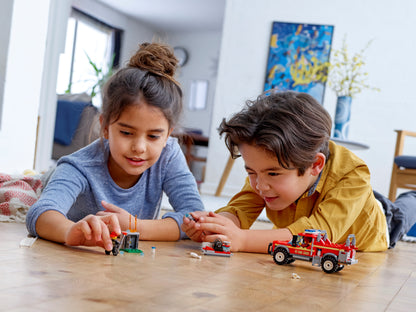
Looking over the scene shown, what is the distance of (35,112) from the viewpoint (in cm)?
A: 250

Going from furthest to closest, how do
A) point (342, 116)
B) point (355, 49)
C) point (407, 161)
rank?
point (355, 49) < point (342, 116) < point (407, 161)

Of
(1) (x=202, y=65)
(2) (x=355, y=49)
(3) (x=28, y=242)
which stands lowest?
(3) (x=28, y=242)

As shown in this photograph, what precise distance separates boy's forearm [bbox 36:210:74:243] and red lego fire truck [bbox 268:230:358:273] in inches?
18.6

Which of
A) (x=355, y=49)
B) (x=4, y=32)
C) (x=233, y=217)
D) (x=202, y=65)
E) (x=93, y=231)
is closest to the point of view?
(x=93, y=231)

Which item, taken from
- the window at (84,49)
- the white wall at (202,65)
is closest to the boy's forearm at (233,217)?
the window at (84,49)

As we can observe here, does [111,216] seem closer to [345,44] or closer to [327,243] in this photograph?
[327,243]

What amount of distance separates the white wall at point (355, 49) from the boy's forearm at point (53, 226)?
12.6ft

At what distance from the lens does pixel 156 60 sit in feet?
4.70

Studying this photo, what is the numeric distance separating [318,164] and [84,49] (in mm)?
7859

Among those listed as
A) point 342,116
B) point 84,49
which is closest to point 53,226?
point 342,116

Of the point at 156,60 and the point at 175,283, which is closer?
the point at 175,283

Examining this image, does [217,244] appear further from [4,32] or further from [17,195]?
[4,32]

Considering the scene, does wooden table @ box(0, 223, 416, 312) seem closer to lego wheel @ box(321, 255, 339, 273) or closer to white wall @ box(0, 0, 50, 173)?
lego wheel @ box(321, 255, 339, 273)

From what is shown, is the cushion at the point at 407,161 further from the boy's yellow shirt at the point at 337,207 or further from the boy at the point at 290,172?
the boy at the point at 290,172
